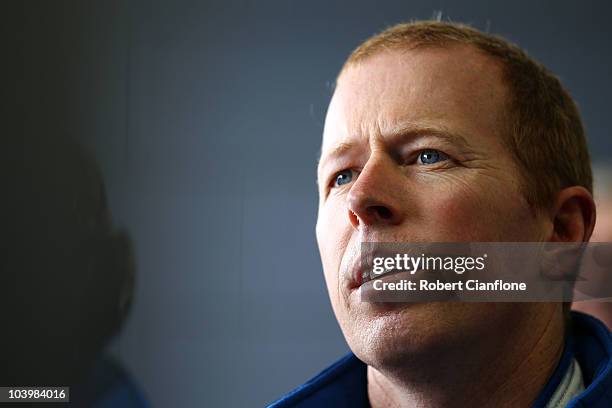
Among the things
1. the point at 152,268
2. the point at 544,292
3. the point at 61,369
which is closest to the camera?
the point at 544,292

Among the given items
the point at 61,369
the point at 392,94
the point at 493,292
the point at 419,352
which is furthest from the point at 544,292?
the point at 61,369

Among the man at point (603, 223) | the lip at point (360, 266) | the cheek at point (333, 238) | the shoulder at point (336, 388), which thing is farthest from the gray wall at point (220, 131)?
the lip at point (360, 266)

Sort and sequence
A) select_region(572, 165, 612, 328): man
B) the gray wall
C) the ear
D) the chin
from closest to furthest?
1. the chin
2. the ear
3. select_region(572, 165, 612, 328): man
4. the gray wall

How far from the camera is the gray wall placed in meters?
1.44

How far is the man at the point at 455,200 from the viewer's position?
2.93 feet

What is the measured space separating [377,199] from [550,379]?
0.37m

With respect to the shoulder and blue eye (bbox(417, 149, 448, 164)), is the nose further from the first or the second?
the shoulder

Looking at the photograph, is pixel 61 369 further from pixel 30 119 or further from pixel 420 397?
pixel 420 397

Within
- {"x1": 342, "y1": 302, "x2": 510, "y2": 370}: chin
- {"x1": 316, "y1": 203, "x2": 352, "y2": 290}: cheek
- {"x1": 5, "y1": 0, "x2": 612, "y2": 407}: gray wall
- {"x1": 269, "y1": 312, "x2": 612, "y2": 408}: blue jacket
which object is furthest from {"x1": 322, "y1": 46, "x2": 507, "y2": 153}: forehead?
{"x1": 5, "y1": 0, "x2": 612, "y2": 407}: gray wall

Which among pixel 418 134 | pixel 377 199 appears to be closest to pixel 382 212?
pixel 377 199

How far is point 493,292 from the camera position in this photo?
36.3 inches

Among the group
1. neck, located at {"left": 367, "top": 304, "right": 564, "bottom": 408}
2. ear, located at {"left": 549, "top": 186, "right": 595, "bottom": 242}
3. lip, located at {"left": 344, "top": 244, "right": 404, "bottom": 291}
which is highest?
ear, located at {"left": 549, "top": 186, "right": 595, "bottom": 242}

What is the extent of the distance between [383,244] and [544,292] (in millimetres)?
276

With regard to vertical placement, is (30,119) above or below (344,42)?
below
